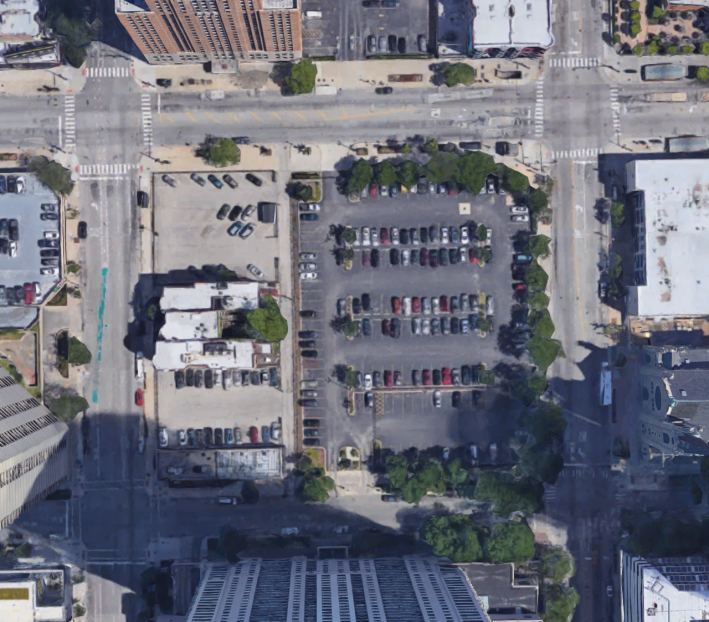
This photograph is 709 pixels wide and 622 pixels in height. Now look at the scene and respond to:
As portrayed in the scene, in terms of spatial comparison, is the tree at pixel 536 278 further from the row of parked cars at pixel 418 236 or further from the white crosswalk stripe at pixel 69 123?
the white crosswalk stripe at pixel 69 123

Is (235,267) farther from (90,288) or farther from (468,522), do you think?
(468,522)

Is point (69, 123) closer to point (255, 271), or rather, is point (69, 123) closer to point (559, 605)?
A: point (255, 271)

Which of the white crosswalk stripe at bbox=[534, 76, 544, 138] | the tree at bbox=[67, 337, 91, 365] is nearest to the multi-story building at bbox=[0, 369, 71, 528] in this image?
the tree at bbox=[67, 337, 91, 365]

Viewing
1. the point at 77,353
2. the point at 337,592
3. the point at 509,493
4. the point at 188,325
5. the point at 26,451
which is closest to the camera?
the point at 26,451

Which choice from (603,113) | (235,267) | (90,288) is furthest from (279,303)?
(603,113)

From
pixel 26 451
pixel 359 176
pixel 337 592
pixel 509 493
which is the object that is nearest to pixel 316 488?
pixel 337 592

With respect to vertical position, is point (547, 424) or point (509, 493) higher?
point (547, 424)

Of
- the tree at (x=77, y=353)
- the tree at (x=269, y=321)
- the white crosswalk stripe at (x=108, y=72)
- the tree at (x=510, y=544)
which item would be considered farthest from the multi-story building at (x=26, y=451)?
the tree at (x=510, y=544)
